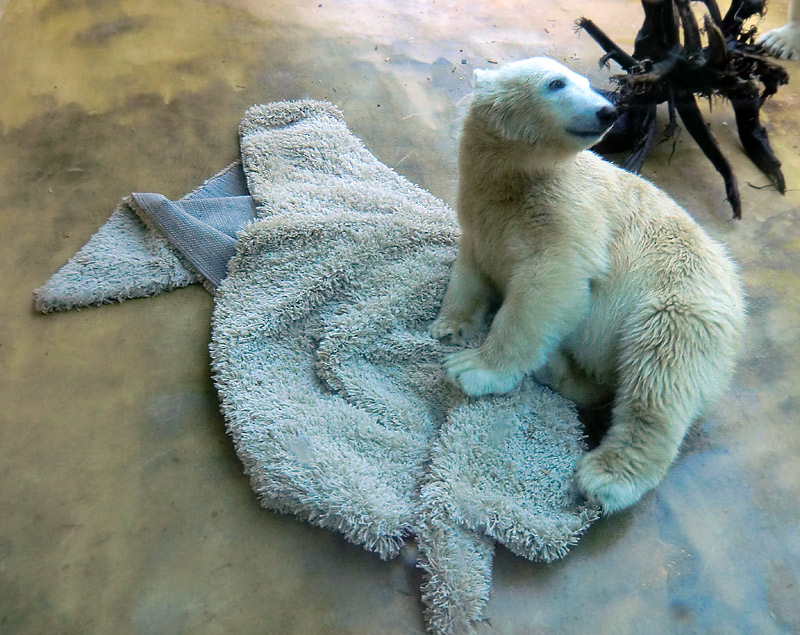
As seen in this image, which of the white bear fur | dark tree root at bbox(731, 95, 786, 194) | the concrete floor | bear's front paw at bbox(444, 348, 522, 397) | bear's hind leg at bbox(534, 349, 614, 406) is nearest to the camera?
the concrete floor

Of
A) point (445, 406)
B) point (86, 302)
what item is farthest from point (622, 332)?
point (86, 302)

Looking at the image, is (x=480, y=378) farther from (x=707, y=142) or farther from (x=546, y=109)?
(x=707, y=142)

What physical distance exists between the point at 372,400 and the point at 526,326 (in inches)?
22.0

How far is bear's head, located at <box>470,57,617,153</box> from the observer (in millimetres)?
1674

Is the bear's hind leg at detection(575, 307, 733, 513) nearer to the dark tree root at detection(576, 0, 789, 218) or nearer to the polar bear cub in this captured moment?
the polar bear cub

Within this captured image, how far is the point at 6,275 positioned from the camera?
2.39 m

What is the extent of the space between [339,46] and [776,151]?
2499 millimetres

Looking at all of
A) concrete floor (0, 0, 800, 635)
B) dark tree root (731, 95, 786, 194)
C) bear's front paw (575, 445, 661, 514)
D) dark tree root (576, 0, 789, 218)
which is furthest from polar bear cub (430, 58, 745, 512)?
dark tree root (731, 95, 786, 194)

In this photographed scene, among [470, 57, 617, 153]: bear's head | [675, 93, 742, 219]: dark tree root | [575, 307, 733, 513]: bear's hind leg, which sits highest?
[470, 57, 617, 153]: bear's head

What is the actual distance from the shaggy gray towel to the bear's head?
73 cm

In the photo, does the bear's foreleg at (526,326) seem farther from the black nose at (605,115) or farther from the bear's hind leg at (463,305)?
the black nose at (605,115)

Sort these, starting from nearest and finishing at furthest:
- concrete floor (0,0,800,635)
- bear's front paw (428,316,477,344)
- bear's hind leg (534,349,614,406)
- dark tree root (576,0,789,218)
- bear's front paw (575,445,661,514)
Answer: concrete floor (0,0,800,635), bear's front paw (575,445,661,514), bear's hind leg (534,349,614,406), bear's front paw (428,316,477,344), dark tree root (576,0,789,218)

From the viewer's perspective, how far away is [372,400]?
199 centimetres

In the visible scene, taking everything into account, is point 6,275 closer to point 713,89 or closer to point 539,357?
point 539,357
